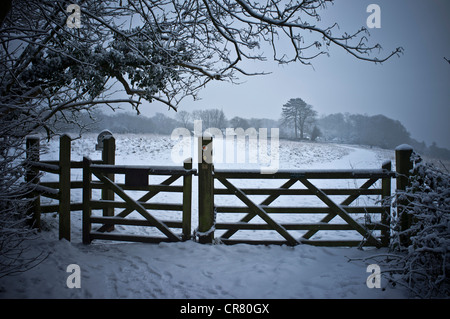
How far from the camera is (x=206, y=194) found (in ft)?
12.9

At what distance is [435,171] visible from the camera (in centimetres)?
309

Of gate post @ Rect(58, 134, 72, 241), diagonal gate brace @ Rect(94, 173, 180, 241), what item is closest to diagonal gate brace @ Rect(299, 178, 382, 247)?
diagonal gate brace @ Rect(94, 173, 180, 241)

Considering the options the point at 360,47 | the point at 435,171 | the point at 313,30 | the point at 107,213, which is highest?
the point at 313,30

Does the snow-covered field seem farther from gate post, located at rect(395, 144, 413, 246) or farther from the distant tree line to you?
the distant tree line

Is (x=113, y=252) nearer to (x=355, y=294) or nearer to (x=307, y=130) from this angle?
(x=355, y=294)

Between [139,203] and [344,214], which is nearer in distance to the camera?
[344,214]

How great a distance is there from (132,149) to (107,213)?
13480mm

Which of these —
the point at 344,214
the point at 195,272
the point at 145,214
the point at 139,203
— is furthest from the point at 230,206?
the point at 344,214

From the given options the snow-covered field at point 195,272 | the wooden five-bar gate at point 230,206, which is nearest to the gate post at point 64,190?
the wooden five-bar gate at point 230,206

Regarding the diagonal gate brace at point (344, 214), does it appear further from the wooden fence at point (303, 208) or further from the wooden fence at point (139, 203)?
the wooden fence at point (139, 203)

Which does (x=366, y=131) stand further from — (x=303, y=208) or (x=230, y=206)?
(x=230, y=206)

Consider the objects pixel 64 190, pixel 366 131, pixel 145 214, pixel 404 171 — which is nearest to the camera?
pixel 404 171
